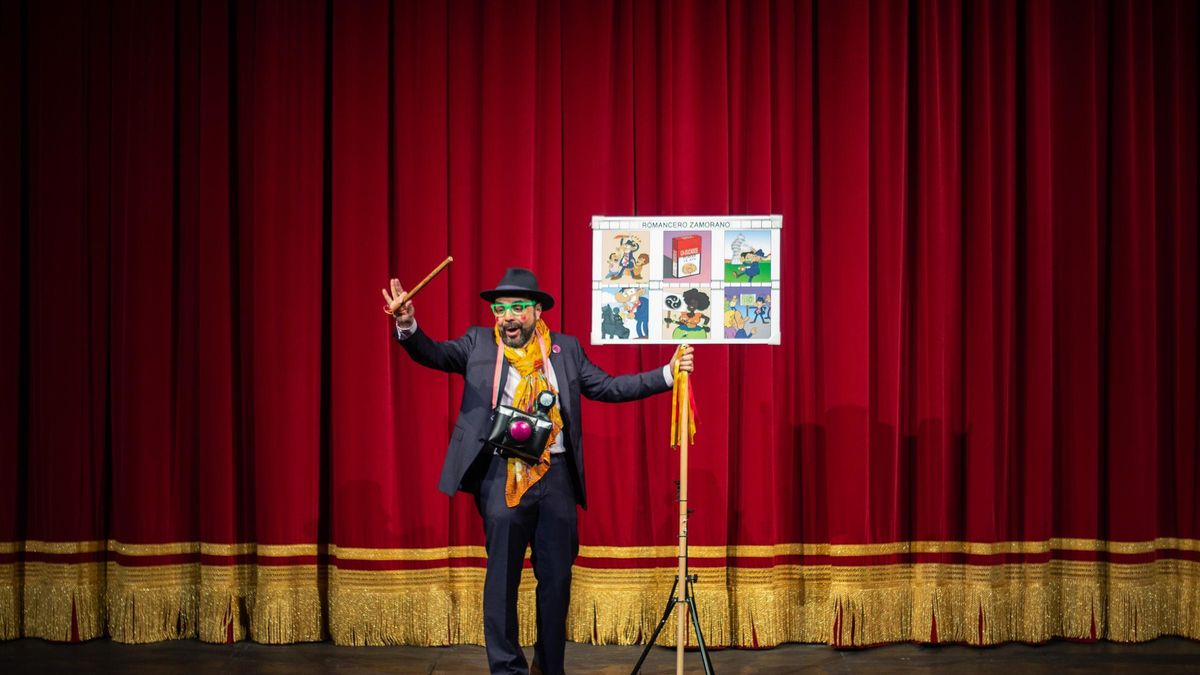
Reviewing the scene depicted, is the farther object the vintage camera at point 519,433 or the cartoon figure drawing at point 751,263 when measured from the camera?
the cartoon figure drawing at point 751,263

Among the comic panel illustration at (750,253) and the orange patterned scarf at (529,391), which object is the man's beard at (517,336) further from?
the comic panel illustration at (750,253)

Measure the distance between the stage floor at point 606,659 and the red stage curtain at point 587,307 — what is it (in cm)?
A: 9

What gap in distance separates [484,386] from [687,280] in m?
0.93

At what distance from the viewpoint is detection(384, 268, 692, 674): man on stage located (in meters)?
3.70

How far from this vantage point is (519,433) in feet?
11.8

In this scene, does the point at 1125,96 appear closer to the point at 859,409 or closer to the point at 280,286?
the point at 859,409

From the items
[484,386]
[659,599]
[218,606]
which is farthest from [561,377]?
[218,606]

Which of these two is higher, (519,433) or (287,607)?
(519,433)

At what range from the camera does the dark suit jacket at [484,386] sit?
3.73 metres

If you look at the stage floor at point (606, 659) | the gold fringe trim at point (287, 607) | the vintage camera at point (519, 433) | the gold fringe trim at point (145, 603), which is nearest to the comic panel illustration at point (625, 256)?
the vintage camera at point (519, 433)

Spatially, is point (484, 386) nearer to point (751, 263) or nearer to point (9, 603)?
point (751, 263)

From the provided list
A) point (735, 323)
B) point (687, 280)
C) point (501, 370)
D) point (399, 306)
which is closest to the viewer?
point (399, 306)

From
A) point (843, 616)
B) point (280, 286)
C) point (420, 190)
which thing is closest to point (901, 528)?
point (843, 616)

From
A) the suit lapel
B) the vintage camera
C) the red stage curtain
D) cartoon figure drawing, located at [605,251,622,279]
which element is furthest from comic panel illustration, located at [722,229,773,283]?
the vintage camera
